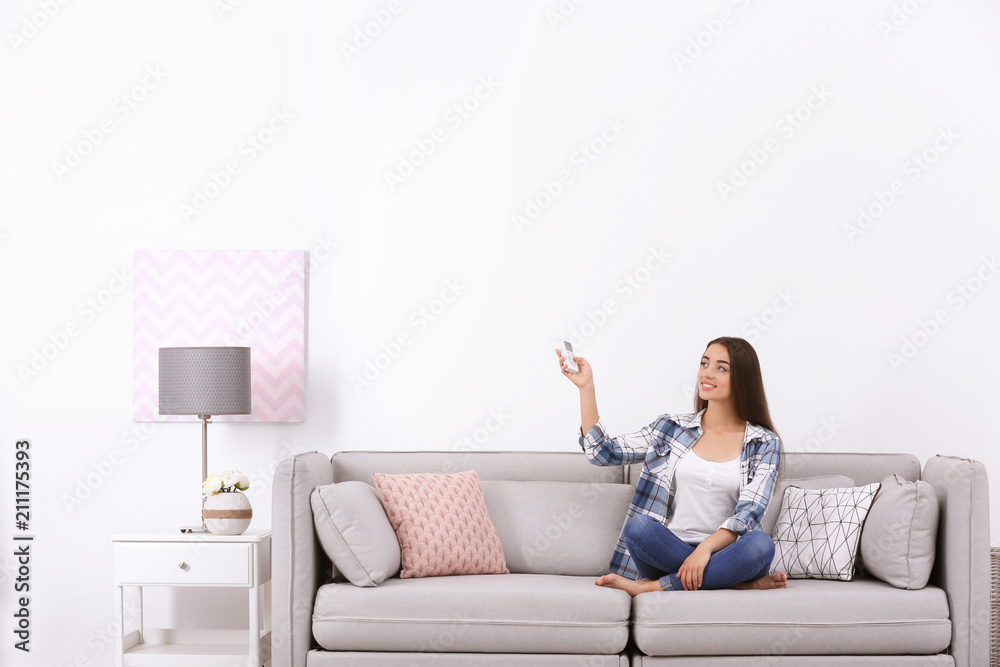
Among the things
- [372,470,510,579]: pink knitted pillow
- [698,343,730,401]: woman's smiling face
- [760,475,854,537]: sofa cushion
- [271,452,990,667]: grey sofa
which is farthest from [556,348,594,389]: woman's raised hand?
[760,475,854,537]: sofa cushion

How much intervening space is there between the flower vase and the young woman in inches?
47.4

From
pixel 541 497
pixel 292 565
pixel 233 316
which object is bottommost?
pixel 292 565

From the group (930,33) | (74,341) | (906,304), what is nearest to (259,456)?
(74,341)

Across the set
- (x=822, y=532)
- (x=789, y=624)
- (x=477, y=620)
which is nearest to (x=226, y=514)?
(x=477, y=620)

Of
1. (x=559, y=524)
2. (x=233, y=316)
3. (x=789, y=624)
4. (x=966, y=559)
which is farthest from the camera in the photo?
(x=233, y=316)

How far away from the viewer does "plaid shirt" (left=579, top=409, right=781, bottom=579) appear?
2930mm

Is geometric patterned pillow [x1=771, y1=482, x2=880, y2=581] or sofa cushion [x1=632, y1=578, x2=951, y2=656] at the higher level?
geometric patterned pillow [x1=771, y1=482, x2=880, y2=581]

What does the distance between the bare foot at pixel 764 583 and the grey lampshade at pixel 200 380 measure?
1824mm

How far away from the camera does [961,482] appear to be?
2.77 meters

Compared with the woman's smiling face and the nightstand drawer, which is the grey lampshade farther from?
the woman's smiling face

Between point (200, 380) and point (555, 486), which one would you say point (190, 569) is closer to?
point (200, 380)

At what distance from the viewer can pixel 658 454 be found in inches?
120

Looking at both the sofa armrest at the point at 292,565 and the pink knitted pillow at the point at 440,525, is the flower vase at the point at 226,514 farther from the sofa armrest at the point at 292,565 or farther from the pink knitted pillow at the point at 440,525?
the pink knitted pillow at the point at 440,525

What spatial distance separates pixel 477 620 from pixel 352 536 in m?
0.45
